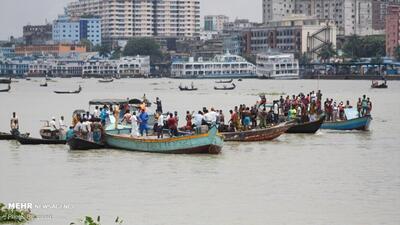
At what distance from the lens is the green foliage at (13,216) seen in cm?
2464

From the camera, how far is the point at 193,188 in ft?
102

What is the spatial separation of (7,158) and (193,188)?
9870mm

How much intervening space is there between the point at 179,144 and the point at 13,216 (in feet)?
44.9

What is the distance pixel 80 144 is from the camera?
3966 centimetres

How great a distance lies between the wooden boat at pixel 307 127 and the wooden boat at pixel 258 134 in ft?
10.5

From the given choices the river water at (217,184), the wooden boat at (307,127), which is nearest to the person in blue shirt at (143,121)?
the river water at (217,184)

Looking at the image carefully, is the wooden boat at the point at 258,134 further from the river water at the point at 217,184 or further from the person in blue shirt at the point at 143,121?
the person in blue shirt at the point at 143,121

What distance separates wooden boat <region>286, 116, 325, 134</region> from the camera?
47688 mm

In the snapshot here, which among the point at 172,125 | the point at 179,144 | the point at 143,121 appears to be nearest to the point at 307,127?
the point at 143,121

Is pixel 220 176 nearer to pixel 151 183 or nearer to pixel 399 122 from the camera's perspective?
pixel 151 183

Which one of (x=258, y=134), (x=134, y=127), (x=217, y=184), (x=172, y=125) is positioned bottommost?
(x=217, y=184)

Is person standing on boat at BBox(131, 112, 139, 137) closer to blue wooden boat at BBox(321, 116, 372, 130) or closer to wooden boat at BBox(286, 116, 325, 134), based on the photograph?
wooden boat at BBox(286, 116, 325, 134)

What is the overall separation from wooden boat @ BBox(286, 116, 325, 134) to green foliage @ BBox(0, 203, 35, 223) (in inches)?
934

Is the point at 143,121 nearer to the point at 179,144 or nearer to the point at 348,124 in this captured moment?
the point at 179,144
